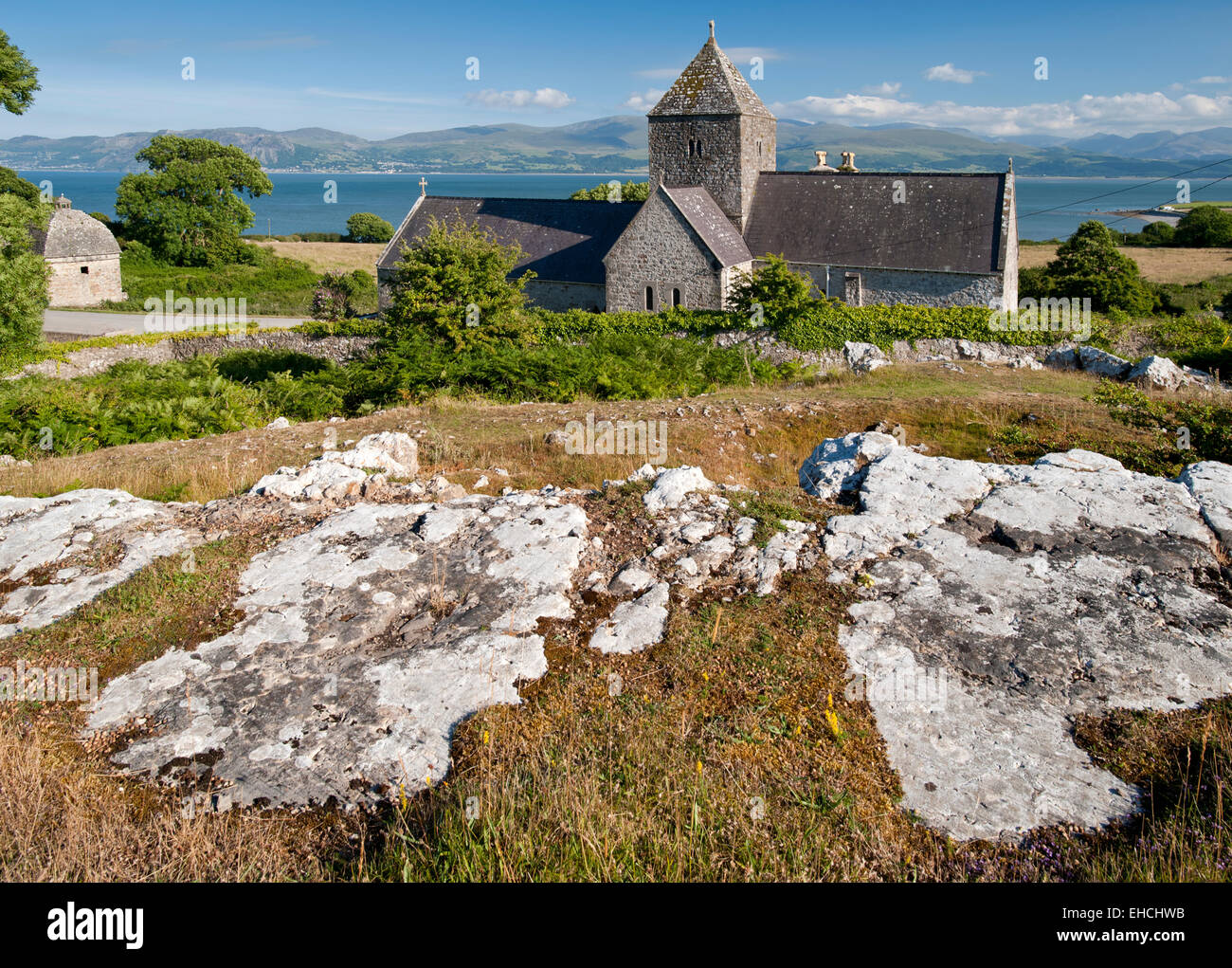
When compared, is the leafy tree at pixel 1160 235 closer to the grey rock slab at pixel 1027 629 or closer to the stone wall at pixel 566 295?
the stone wall at pixel 566 295

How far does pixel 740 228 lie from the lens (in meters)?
38.3

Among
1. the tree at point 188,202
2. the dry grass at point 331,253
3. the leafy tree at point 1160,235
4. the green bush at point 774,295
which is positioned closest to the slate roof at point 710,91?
the green bush at point 774,295

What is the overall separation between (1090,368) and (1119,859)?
76.9ft

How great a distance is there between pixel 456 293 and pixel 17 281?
10.5m

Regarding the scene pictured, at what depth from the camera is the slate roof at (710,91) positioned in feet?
123

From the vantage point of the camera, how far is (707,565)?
7.22m

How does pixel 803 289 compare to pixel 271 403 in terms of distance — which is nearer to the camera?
pixel 271 403

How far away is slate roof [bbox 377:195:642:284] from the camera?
126 ft

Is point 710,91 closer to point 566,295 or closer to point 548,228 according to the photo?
point 548,228

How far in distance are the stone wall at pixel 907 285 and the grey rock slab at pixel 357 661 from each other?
2807 cm

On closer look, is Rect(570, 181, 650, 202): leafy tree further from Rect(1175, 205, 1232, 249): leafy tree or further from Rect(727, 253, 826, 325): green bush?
Rect(1175, 205, 1232, 249): leafy tree

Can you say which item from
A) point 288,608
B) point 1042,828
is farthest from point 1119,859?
point 288,608

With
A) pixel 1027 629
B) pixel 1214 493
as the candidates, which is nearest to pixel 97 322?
pixel 1027 629
